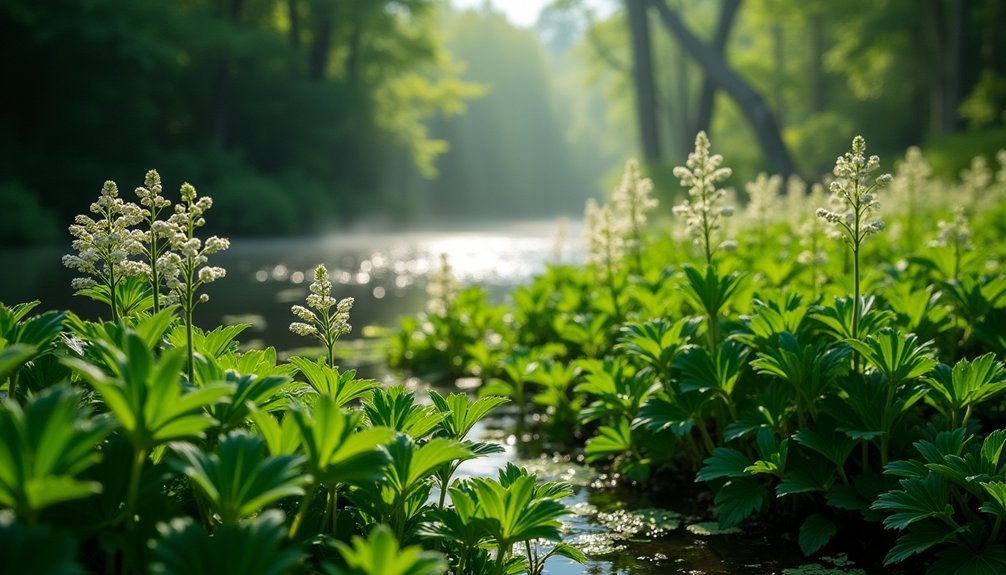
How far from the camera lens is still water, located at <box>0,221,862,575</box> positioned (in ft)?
10.8

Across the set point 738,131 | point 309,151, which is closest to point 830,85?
point 738,131

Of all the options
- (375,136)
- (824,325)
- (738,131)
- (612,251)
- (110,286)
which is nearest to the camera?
(110,286)

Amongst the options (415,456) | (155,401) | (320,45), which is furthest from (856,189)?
(320,45)

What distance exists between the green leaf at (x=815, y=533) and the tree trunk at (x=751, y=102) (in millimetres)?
18008

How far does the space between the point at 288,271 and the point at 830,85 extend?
A: 31113 mm

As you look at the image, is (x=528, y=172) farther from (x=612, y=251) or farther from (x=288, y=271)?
(x=612, y=251)

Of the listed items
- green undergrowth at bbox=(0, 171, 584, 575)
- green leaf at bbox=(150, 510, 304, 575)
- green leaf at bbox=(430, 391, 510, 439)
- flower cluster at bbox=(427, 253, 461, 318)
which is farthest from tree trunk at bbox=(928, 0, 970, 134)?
green leaf at bbox=(150, 510, 304, 575)

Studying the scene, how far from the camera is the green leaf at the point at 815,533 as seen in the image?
10.5ft

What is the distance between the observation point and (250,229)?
2789 cm

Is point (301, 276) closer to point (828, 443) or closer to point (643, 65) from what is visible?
point (643, 65)

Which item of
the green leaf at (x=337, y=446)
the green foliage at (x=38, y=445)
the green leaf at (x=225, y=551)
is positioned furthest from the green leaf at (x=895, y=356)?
the green foliage at (x=38, y=445)

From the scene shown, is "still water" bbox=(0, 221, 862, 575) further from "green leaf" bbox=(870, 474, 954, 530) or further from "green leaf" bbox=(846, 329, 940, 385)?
"green leaf" bbox=(846, 329, 940, 385)

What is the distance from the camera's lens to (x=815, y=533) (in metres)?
3.25

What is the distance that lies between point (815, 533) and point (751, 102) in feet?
60.6
